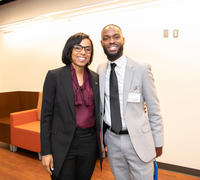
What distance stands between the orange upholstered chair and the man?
6.72 ft

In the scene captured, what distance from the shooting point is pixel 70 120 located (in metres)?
1.55

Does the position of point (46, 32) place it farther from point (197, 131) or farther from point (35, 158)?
point (197, 131)

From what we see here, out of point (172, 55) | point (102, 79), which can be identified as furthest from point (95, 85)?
point (172, 55)

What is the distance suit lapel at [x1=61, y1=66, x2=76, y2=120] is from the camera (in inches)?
61.3

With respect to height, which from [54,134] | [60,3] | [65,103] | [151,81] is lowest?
[54,134]

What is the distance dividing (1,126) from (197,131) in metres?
3.56

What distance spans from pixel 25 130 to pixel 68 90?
7.73 ft

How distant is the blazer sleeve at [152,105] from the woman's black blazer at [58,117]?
0.59 m

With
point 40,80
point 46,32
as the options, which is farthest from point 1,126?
A: point 46,32

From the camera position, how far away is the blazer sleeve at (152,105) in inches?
63.5

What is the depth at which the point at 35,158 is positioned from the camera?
3.67 meters

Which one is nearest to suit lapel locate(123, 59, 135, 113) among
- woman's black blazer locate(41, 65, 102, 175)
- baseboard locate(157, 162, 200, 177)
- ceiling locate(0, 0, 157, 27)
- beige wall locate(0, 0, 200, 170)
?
woman's black blazer locate(41, 65, 102, 175)

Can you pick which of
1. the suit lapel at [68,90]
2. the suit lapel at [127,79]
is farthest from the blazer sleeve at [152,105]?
the suit lapel at [68,90]

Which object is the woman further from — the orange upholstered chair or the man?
the orange upholstered chair
